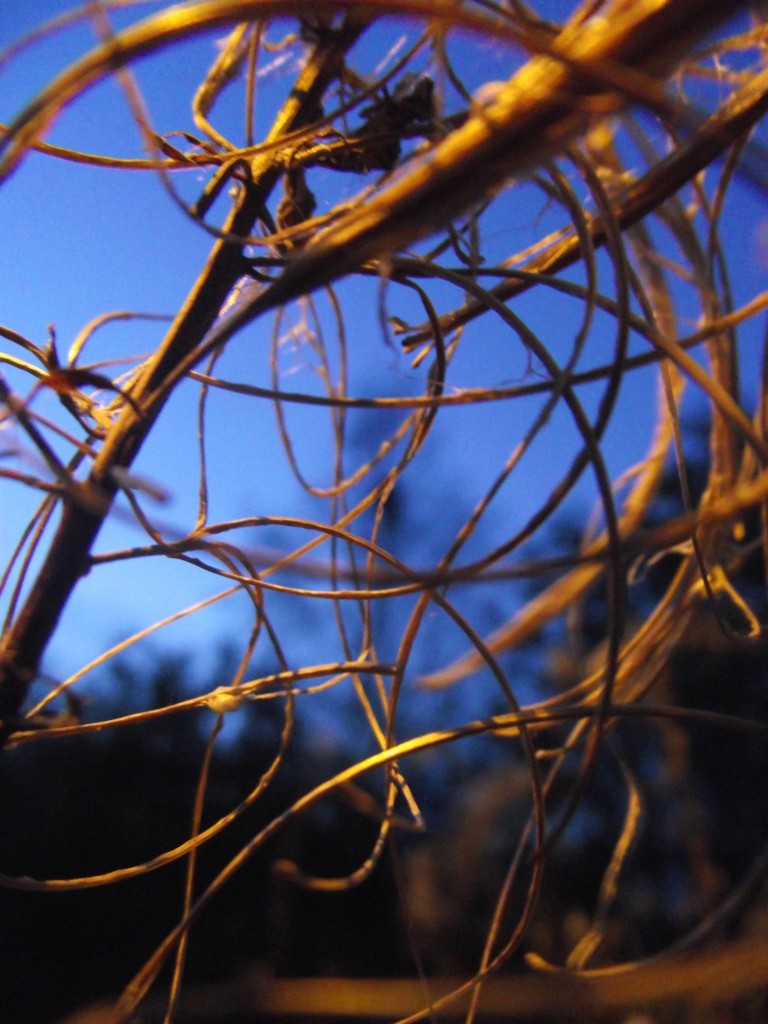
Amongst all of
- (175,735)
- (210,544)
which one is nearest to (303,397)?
(210,544)

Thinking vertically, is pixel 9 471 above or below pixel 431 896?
above

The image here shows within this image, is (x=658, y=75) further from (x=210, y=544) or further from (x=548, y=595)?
(x=548, y=595)

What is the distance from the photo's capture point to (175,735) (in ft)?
2.42

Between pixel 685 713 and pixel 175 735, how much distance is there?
0.67 meters

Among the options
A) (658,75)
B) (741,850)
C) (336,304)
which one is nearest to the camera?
(658,75)

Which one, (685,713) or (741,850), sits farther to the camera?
(741,850)

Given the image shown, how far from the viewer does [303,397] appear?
16 centimetres

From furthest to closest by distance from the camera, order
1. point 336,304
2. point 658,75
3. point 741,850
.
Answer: point 741,850
point 336,304
point 658,75

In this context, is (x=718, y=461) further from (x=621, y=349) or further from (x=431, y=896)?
(x=431, y=896)

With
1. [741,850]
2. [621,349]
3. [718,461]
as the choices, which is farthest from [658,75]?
[741,850]

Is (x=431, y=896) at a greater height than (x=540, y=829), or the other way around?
(x=540, y=829)

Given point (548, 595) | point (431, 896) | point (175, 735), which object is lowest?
point (431, 896)

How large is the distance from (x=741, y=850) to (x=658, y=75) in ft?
2.40

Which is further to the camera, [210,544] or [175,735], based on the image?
[175,735]
